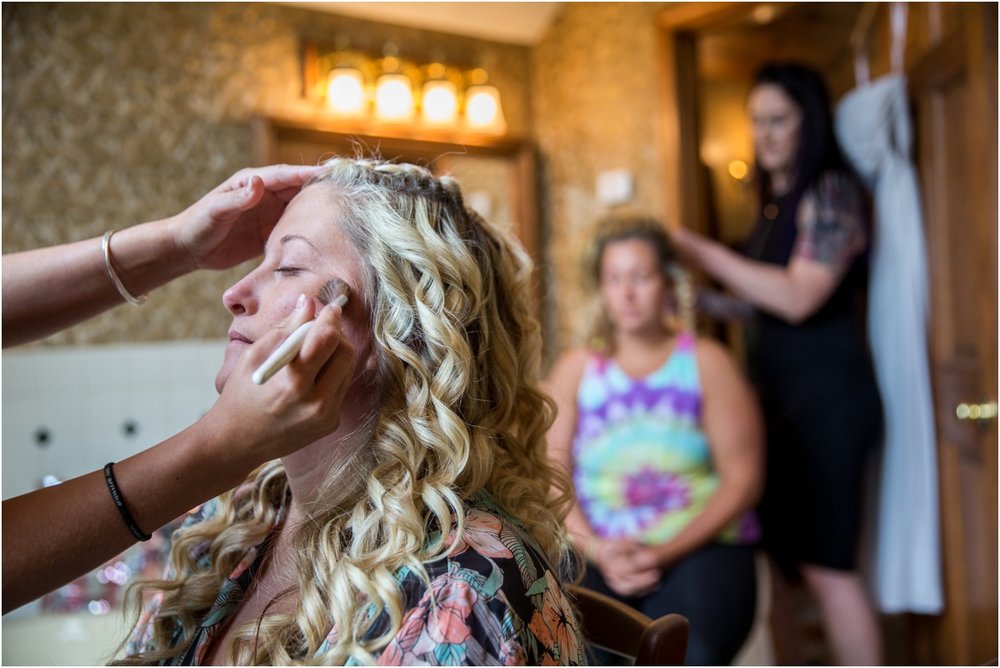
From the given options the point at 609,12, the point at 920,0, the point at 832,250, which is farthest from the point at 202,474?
the point at 609,12

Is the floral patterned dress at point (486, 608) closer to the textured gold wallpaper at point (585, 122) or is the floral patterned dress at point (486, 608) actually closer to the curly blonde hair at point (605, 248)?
the curly blonde hair at point (605, 248)

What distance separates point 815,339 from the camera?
2105 mm

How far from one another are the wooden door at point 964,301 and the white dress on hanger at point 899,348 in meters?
0.04

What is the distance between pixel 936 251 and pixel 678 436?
85cm

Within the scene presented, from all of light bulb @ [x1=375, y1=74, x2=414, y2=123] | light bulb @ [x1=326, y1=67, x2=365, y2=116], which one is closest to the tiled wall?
light bulb @ [x1=326, y1=67, x2=365, y2=116]

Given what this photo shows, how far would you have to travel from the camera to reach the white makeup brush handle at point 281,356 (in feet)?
2.14

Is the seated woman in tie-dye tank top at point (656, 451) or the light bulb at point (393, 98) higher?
the light bulb at point (393, 98)

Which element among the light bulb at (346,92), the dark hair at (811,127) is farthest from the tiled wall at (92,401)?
the dark hair at (811,127)

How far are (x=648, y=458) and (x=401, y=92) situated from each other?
1665 millimetres

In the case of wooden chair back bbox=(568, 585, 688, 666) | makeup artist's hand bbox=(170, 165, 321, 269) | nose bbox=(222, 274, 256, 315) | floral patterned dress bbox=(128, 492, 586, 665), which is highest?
makeup artist's hand bbox=(170, 165, 321, 269)

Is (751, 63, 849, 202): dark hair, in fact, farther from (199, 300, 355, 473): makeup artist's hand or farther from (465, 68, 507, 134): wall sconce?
(199, 300, 355, 473): makeup artist's hand

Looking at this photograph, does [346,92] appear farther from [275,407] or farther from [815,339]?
[275,407]

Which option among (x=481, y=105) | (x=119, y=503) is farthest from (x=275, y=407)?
(x=481, y=105)

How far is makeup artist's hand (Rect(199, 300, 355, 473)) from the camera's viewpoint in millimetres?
657
